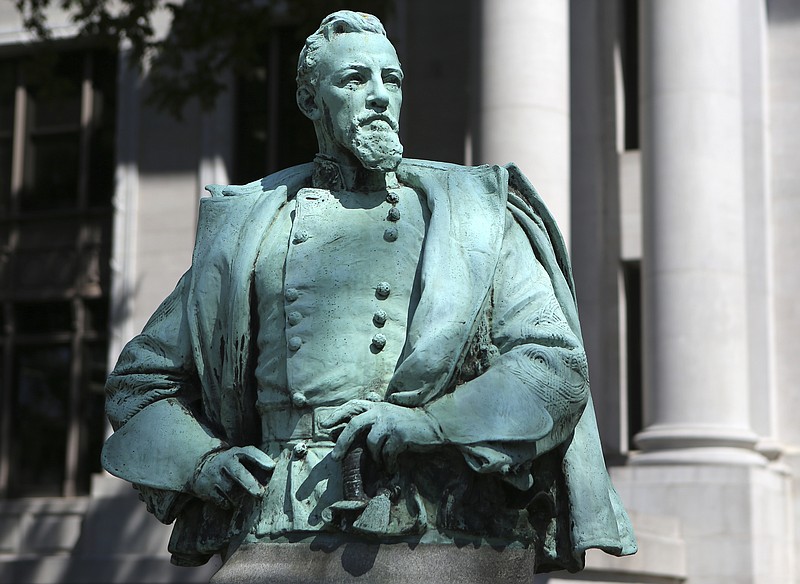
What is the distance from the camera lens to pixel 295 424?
4.11 m

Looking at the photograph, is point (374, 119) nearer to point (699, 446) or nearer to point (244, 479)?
point (244, 479)

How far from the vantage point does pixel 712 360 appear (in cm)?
1995

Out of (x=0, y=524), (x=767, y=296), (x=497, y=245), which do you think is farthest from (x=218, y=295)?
(x=0, y=524)

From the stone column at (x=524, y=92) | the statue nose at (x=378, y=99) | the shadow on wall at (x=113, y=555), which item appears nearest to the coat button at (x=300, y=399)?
the statue nose at (x=378, y=99)

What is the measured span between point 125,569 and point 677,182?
820 cm

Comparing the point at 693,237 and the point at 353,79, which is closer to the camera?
the point at 353,79

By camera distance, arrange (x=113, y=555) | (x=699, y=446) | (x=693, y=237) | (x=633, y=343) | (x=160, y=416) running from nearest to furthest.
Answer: (x=160, y=416)
(x=113, y=555)
(x=699, y=446)
(x=693, y=237)
(x=633, y=343)

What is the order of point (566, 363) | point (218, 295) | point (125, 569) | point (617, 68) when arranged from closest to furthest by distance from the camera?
point (566, 363), point (218, 295), point (125, 569), point (617, 68)

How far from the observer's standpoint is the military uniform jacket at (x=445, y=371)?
3.92 metres

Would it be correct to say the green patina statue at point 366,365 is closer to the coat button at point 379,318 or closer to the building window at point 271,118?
the coat button at point 379,318

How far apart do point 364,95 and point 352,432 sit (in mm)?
918

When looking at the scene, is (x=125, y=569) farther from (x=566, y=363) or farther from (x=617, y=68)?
(x=566, y=363)

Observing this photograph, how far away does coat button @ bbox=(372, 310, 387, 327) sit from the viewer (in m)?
4.13

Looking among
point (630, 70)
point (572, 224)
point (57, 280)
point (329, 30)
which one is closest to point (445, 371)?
point (329, 30)
